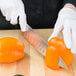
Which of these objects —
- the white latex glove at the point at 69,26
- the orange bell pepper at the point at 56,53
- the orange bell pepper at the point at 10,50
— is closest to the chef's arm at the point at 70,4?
the white latex glove at the point at 69,26

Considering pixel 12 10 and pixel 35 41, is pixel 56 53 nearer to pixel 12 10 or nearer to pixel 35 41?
pixel 35 41

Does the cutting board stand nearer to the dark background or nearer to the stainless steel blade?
the stainless steel blade

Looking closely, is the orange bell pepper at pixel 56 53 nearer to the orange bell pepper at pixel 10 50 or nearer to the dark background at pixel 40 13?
the orange bell pepper at pixel 10 50

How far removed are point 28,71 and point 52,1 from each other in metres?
0.44

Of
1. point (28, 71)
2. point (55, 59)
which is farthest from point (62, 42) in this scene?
point (28, 71)

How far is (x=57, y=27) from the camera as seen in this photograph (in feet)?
3.62

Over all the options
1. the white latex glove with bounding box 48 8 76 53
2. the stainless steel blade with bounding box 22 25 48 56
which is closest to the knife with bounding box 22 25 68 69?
the stainless steel blade with bounding box 22 25 48 56

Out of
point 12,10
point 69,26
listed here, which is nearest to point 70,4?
point 69,26

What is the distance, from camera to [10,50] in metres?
1.04

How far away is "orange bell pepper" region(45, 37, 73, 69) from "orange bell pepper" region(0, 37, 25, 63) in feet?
0.43

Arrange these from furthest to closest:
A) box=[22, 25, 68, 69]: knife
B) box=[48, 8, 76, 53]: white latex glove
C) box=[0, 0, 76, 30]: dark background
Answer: box=[0, 0, 76, 30]: dark background → box=[22, 25, 68, 69]: knife → box=[48, 8, 76, 53]: white latex glove

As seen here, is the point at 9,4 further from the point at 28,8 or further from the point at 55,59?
the point at 55,59

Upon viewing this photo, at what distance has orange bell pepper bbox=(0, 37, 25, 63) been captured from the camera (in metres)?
1.03

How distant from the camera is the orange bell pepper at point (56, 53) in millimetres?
1023
